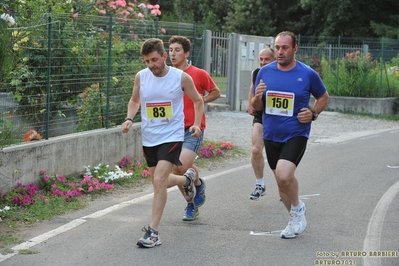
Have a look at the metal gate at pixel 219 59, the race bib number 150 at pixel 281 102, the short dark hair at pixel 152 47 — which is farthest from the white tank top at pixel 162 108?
the metal gate at pixel 219 59

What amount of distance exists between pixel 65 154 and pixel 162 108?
300 centimetres

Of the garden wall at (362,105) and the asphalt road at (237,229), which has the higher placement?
the garden wall at (362,105)

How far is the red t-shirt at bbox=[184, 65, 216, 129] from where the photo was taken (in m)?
7.98

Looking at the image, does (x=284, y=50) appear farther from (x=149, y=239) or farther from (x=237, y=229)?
(x=149, y=239)

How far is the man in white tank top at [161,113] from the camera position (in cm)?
703

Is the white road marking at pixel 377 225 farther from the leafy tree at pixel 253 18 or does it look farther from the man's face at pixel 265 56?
the leafy tree at pixel 253 18

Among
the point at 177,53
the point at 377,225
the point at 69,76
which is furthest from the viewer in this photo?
the point at 69,76

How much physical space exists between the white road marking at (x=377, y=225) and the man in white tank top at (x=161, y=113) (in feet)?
6.03

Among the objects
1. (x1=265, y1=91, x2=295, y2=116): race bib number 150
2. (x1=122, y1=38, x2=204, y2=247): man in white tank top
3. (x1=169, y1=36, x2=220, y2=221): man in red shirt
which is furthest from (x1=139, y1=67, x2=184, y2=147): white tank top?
(x1=265, y1=91, x2=295, y2=116): race bib number 150

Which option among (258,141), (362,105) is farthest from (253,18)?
(258,141)

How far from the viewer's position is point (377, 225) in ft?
25.6

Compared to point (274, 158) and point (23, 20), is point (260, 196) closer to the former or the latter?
point (274, 158)

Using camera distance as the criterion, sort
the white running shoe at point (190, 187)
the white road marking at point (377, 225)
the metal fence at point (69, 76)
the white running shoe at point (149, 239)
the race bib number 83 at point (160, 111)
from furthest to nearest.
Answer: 1. the metal fence at point (69, 76)
2. the white running shoe at point (190, 187)
3. the race bib number 83 at point (160, 111)
4. the white running shoe at point (149, 239)
5. the white road marking at point (377, 225)

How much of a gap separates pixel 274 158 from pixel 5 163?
3.05m
